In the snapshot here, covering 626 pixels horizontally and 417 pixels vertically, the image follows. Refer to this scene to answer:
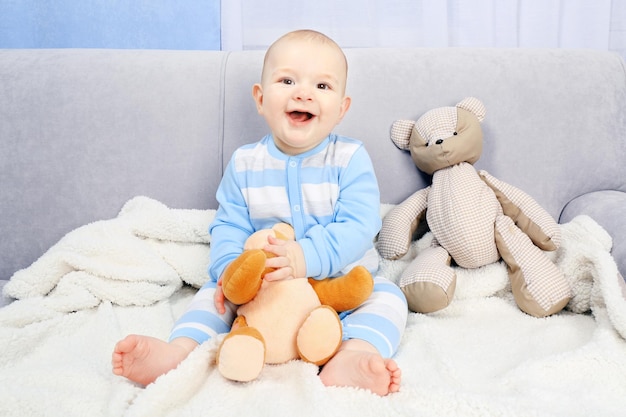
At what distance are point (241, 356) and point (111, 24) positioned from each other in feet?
4.41

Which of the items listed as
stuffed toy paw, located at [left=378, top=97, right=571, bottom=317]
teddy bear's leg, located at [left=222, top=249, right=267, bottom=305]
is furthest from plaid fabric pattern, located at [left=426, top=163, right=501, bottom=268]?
teddy bear's leg, located at [left=222, top=249, right=267, bottom=305]

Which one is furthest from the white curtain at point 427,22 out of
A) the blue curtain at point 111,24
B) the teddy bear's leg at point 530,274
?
the teddy bear's leg at point 530,274

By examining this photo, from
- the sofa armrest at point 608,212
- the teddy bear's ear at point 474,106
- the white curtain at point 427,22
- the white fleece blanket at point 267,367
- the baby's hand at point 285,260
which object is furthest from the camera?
the white curtain at point 427,22

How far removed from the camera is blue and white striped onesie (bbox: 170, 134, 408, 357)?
0.95m

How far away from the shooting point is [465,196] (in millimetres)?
1126

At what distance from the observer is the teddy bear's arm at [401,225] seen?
118 centimetres

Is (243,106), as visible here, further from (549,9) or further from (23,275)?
(549,9)

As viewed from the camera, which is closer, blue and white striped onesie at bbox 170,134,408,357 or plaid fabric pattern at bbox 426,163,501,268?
blue and white striped onesie at bbox 170,134,408,357

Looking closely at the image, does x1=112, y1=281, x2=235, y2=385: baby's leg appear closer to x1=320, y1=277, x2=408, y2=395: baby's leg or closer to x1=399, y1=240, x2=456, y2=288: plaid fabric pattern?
x1=320, y1=277, x2=408, y2=395: baby's leg

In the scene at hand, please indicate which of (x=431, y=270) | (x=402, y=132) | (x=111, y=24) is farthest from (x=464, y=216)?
(x=111, y=24)

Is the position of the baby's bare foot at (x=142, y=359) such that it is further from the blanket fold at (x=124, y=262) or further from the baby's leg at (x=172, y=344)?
the blanket fold at (x=124, y=262)

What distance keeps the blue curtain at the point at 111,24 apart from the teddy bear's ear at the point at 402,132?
29.7 inches

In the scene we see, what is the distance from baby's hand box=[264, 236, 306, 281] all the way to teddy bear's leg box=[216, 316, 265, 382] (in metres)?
0.12

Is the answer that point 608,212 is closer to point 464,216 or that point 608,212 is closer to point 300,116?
point 464,216
